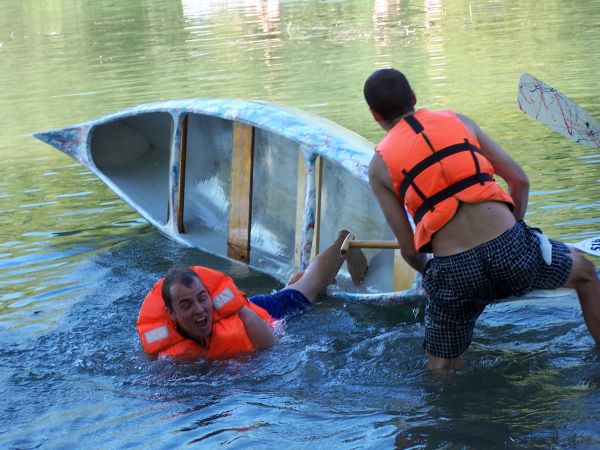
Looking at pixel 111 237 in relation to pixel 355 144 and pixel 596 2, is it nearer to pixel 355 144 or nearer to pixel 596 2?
pixel 355 144

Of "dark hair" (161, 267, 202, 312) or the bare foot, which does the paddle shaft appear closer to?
the bare foot

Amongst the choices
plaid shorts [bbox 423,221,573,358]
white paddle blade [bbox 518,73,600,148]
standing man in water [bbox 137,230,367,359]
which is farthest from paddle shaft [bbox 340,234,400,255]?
plaid shorts [bbox 423,221,573,358]

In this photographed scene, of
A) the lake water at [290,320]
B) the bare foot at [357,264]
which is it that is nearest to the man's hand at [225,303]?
the lake water at [290,320]

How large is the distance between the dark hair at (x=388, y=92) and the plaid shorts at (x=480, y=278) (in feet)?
2.40

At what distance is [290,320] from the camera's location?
6.53 metres

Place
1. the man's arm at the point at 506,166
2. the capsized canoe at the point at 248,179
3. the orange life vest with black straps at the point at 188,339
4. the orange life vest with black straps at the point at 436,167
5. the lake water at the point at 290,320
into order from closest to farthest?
1. the orange life vest with black straps at the point at 436,167
2. the man's arm at the point at 506,166
3. the lake water at the point at 290,320
4. the orange life vest with black straps at the point at 188,339
5. the capsized canoe at the point at 248,179

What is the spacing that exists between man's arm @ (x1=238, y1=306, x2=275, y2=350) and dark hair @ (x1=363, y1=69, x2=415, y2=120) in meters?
1.81

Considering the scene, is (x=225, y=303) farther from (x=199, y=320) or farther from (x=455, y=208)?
(x=455, y=208)

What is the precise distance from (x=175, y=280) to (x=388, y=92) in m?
1.81

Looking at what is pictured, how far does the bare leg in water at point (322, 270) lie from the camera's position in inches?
263

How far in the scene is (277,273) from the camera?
773cm

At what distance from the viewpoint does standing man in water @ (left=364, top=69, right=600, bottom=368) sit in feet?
14.7

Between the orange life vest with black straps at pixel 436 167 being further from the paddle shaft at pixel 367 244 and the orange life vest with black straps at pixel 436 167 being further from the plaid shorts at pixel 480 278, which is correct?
the paddle shaft at pixel 367 244

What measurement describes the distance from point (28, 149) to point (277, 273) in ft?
18.8
